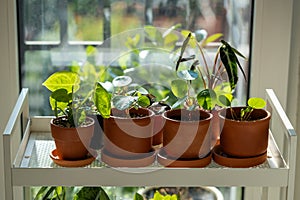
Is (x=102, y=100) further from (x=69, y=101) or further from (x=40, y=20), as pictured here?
(x=40, y=20)

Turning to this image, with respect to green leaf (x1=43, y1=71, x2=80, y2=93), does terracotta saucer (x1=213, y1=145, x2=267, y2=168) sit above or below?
below

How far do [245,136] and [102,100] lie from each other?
335mm

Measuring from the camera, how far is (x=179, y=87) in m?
1.47

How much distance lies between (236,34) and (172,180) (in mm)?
548

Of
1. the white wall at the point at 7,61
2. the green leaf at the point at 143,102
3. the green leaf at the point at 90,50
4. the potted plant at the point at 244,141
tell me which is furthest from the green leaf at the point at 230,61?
the white wall at the point at 7,61

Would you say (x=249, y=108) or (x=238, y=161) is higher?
(x=249, y=108)

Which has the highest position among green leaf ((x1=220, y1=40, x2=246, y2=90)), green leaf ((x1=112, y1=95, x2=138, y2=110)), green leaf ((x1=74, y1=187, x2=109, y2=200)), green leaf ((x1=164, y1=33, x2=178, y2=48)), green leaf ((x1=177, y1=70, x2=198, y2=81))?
green leaf ((x1=164, y1=33, x2=178, y2=48))

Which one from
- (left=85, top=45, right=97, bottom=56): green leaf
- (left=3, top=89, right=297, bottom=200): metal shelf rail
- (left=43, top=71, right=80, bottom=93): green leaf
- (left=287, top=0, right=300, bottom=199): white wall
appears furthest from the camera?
(left=85, top=45, right=97, bottom=56): green leaf

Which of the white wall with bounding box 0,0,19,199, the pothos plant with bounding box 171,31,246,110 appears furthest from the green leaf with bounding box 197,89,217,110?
the white wall with bounding box 0,0,19,199

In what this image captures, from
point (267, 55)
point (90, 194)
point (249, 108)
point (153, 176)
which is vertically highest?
point (267, 55)

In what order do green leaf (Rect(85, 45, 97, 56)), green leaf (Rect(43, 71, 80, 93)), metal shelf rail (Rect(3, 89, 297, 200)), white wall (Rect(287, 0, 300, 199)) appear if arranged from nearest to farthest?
metal shelf rail (Rect(3, 89, 297, 200))
green leaf (Rect(43, 71, 80, 93))
white wall (Rect(287, 0, 300, 199))
green leaf (Rect(85, 45, 97, 56))

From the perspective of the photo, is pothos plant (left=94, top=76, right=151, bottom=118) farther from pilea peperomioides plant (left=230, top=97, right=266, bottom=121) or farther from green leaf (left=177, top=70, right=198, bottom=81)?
pilea peperomioides plant (left=230, top=97, right=266, bottom=121)

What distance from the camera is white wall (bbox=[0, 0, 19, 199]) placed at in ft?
5.40

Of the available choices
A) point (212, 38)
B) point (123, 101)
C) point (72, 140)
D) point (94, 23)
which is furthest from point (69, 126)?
point (212, 38)
